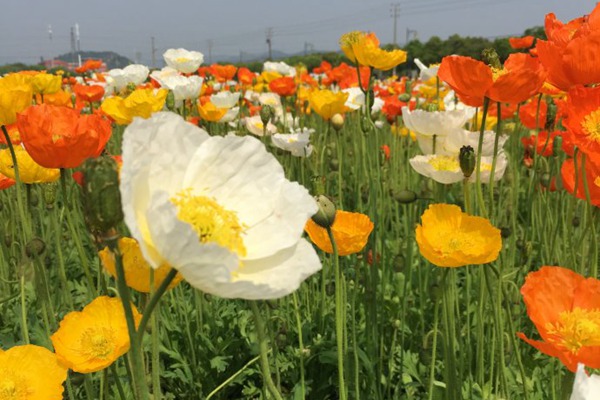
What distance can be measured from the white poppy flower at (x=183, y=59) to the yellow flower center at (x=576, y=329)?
3.19m

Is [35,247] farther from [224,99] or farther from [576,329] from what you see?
[224,99]

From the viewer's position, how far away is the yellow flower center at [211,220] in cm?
71

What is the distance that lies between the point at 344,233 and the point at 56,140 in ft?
2.23

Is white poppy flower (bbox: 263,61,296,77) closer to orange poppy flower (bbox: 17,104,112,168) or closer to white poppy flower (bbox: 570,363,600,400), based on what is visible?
orange poppy flower (bbox: 17,104,112,168)

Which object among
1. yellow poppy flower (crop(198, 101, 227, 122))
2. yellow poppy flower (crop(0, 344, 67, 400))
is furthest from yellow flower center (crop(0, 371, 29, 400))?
yellow poppy flower (crop(198, 101, 227, 122))

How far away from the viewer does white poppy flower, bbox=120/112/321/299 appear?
1.96 feet

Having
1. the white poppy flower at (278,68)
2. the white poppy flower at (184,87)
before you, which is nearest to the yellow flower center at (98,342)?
the white poppy flower at (184,87)

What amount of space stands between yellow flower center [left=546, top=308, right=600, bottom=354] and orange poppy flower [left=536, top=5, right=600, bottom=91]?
0.62 metres

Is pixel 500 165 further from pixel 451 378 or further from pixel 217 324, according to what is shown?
pixel 217 324

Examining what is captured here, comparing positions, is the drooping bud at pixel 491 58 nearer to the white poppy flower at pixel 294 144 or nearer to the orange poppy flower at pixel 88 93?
the white poppy flower at pixel 294 144

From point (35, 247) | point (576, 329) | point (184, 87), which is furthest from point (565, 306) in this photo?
point (184, 87)

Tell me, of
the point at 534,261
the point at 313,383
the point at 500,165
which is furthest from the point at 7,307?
the point at 534,261

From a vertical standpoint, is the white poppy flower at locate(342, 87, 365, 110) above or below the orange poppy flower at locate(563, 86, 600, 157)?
below

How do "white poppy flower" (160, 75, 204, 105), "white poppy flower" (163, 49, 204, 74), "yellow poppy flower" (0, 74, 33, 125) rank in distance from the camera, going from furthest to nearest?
"white poppy flower" (163, 49, 204, 74)
"white poppy flower" (160, 75, 204, 105)
"yellow poppy flower" (0, 74, 33, 125)
